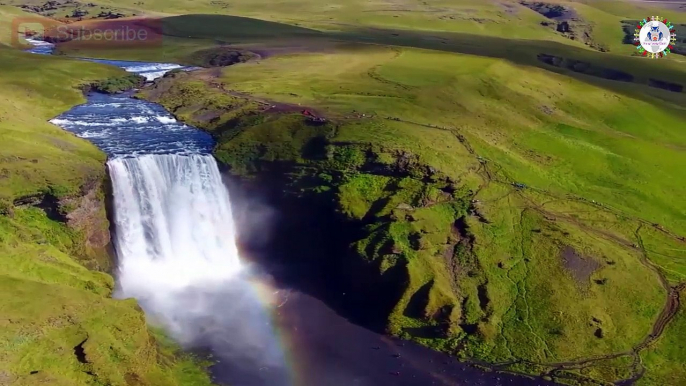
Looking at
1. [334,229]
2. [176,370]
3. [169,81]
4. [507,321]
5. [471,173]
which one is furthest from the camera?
[169,81]

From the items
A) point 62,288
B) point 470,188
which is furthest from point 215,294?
point 470,188

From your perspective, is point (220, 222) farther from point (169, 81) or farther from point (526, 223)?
point (169, 81)

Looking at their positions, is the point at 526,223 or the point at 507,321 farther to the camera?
the point at 526,223

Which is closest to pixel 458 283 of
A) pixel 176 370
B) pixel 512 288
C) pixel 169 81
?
pixel 512 288

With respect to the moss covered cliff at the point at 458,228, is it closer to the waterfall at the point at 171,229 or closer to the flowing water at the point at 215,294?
the flowing water at the point at 215,294

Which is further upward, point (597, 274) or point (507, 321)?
point (597, 274)

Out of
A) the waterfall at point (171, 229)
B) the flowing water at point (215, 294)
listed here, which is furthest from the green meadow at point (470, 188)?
the waterfall at point (171, 229)

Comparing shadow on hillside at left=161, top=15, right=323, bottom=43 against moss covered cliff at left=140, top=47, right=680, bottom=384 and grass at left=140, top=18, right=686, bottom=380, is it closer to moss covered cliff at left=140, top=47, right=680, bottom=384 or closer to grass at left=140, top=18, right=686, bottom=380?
grass at left=140, top=18, right=686, bottom=380
